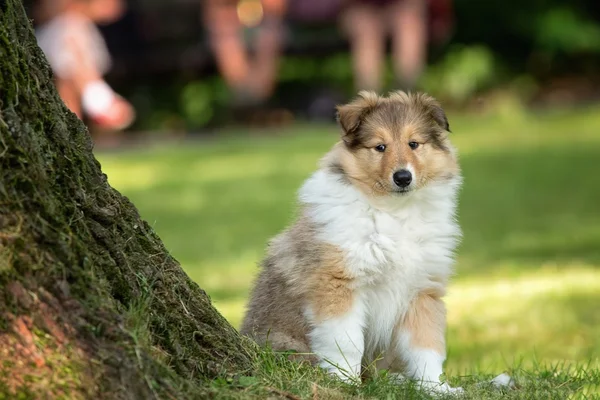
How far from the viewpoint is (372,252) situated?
211 inches

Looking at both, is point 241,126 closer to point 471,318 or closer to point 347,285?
point 471,318

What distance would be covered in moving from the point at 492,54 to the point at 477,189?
9.96 meters

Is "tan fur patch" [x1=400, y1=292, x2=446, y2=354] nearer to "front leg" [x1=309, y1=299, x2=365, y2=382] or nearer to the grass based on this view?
the grass

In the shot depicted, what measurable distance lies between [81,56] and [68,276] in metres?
15.0

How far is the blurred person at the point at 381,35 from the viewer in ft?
67.6

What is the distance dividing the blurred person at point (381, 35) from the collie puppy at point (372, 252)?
14610 millimetres

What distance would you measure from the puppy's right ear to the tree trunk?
61.4 inches

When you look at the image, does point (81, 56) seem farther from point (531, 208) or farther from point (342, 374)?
point (342, 374)

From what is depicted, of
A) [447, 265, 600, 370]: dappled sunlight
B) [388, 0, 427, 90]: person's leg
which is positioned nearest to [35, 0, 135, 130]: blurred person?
[388, 0, 427, 90]: person's leg

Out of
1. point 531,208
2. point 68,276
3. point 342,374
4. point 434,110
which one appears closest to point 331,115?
point 531,208

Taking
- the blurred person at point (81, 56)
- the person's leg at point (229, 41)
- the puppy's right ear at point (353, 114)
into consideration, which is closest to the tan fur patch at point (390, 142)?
the puppy's right ear at point (353, 114)

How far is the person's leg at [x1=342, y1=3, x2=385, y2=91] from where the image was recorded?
20.5m

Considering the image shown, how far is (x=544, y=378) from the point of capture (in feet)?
17.6

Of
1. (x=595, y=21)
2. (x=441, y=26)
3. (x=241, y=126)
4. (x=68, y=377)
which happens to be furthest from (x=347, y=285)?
(x=595, y=21)
